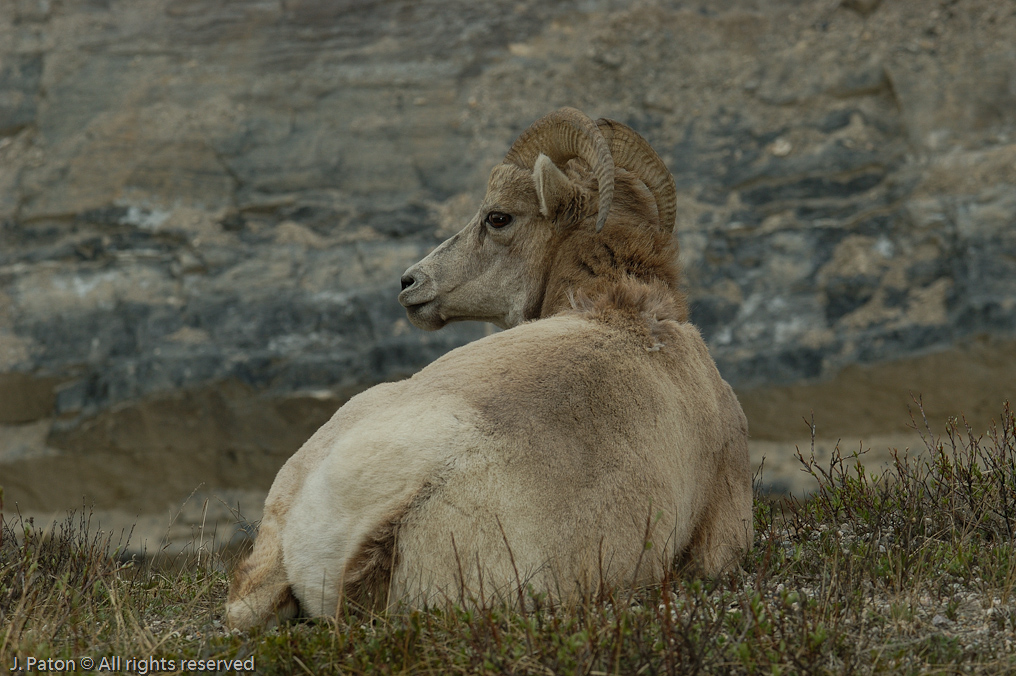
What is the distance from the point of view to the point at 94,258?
12086 millimetres

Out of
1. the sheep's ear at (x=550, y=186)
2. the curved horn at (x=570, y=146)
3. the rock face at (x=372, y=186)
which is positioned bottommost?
the rock face at (x=372, y=186)

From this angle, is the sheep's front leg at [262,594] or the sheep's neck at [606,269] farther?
the sheep's neck at [606,269]

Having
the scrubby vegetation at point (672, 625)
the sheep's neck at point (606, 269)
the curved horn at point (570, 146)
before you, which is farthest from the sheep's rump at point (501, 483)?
the curved horn at point (570, 146)

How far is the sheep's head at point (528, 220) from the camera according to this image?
5.52 m

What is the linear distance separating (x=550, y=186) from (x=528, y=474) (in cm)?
243

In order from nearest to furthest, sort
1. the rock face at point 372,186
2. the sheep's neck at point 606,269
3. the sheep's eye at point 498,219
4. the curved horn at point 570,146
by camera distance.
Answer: the curved horn at point 570,146 < the sheep's neck at point 606,269 < the sheep's eye at point 498,219 < the rock face at point 372,186

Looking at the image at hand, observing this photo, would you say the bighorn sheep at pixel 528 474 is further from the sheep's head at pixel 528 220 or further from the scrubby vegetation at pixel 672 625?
the sheep's head at pixel 528 220

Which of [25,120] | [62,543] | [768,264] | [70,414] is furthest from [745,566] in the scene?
[25,120]

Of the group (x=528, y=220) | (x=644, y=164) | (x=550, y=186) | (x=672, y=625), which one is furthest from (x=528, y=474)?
(x=644, y=164)

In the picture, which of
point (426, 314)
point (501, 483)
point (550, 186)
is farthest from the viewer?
point (426, 314)

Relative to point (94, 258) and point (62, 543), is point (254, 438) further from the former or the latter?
point (62, 543)

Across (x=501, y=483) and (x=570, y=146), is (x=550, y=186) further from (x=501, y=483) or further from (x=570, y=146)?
(x=501, y=483)

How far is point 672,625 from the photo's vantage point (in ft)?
10.8

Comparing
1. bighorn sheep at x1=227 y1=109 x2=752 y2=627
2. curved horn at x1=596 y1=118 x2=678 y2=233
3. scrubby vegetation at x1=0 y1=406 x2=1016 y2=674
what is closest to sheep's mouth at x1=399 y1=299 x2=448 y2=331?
bighorn sheep at x1=227 y1=109 x2=752 y2=627
